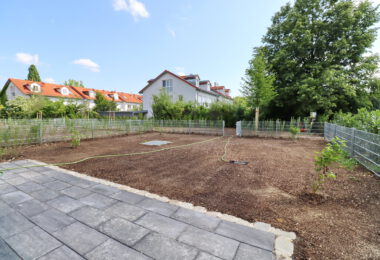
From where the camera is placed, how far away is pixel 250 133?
419 inches

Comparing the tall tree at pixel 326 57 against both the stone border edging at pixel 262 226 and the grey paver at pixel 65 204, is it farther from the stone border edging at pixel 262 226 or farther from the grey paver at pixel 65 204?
the grey paver at pixel 65 204

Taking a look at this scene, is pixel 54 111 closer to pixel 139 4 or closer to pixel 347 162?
pixel 139 4

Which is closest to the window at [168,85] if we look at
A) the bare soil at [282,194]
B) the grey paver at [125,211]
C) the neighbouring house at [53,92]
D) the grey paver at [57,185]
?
the neighbouring house at [53,92]

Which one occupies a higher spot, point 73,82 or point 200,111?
point 73,82

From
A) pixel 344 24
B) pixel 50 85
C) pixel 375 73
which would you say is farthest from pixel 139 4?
pixel 50 85

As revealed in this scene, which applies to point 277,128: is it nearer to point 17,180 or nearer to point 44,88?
point 17,180

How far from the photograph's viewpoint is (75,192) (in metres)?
2.81

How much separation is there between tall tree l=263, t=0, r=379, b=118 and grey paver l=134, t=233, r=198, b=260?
12.1 meters

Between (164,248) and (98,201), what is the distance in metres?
1.48

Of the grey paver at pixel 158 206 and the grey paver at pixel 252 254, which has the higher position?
the grey paver at pixel 252 254

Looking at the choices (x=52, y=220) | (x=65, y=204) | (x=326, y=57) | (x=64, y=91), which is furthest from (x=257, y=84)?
(x=64, y=91)

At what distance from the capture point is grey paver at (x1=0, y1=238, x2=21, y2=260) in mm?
1461

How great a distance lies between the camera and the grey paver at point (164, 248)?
147 cm

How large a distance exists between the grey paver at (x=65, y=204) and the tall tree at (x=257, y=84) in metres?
9.94
